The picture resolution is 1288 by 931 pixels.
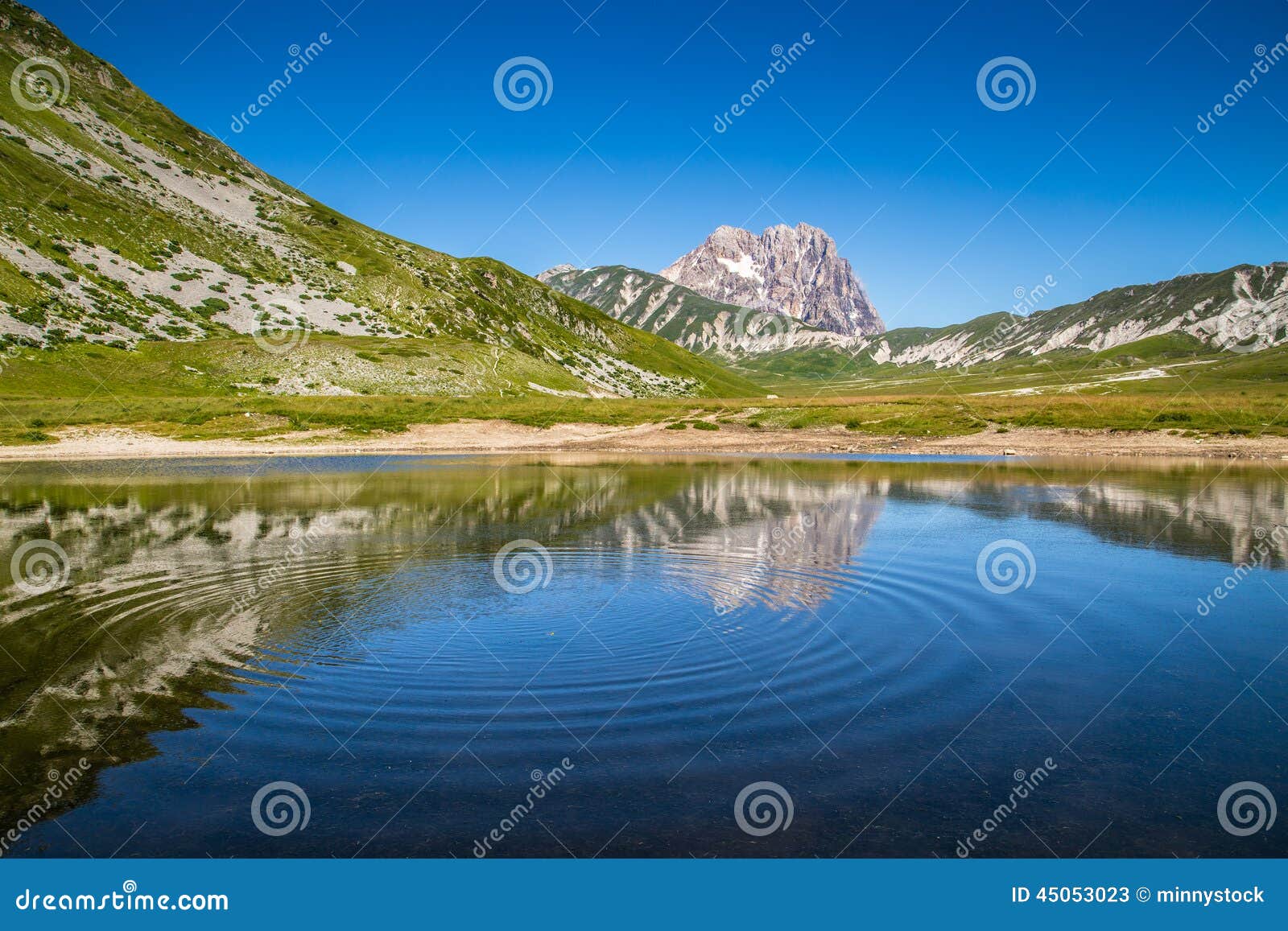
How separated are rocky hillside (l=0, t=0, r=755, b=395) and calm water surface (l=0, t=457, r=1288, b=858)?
8390 centimetres

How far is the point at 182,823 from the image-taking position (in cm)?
891

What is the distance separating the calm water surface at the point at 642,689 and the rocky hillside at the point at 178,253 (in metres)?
83.9

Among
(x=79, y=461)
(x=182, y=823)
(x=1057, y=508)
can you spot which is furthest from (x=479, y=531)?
(x=79, y=461)

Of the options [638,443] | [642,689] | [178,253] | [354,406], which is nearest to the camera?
[642,689]

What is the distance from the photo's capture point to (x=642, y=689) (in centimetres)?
1334

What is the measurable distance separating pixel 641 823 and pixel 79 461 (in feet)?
222

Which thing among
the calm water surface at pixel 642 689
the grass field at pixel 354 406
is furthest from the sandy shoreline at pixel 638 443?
the calm water surface at pixel 642 689

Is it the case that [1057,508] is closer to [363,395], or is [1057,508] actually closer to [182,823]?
[182,823]

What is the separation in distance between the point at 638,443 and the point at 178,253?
86825 mm

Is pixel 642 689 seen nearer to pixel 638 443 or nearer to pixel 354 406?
pixel 638 443

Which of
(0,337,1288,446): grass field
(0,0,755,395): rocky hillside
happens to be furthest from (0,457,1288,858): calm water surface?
(0,0,755,395): rocky hillside

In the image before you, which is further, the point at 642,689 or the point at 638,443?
the point at 638,443

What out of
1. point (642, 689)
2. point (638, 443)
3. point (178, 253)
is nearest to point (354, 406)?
point (638, 443)

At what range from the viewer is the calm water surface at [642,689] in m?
9.01
